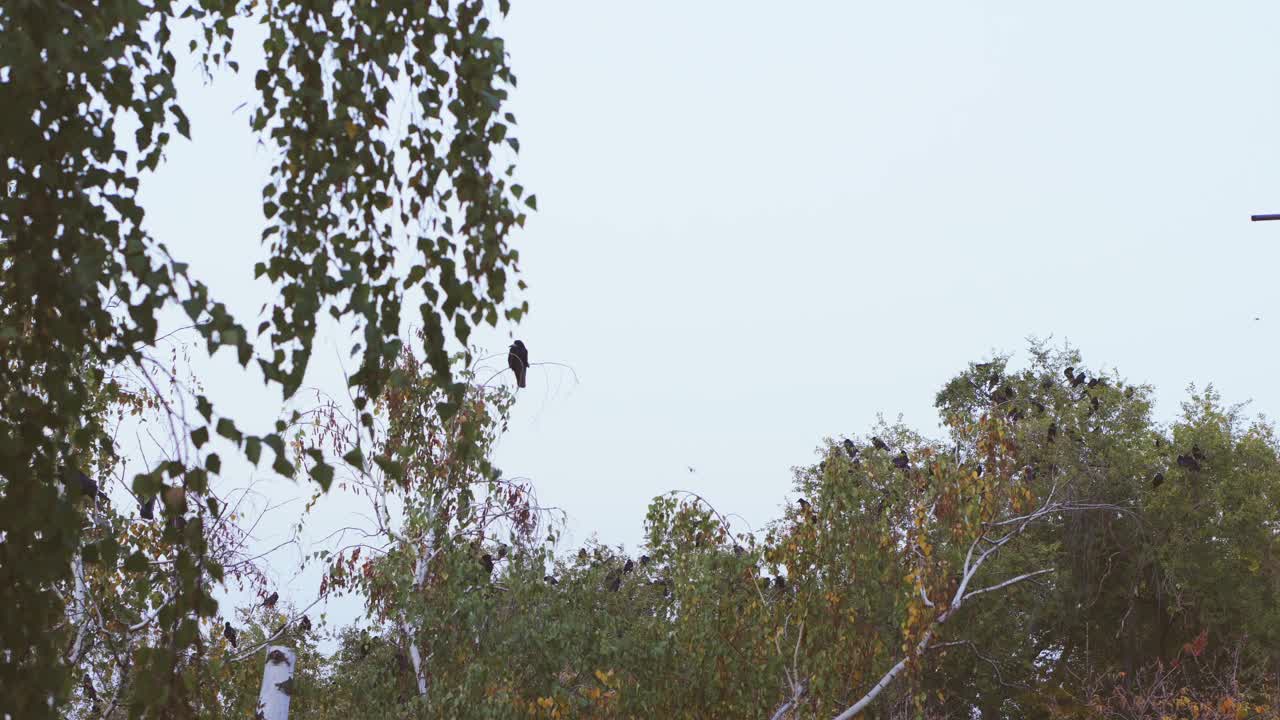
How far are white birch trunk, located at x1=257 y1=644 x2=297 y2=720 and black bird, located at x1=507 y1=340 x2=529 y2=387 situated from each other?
9.29ft

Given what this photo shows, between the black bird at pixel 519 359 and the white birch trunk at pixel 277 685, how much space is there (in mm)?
2830

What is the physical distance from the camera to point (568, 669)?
30.4 feet

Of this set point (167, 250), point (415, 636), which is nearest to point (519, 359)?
point (415, 636)

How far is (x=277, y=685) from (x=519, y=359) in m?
3.16

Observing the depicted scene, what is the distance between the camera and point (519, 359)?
9.25 m

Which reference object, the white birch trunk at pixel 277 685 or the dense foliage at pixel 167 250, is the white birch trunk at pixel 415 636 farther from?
the dense foliage at pixel 167 250

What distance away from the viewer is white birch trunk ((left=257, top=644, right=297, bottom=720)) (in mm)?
9094

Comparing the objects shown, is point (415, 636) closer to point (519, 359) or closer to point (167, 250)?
point (519, 359)

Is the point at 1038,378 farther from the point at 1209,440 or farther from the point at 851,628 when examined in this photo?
the point at 851,628

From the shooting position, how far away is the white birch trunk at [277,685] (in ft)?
29.8

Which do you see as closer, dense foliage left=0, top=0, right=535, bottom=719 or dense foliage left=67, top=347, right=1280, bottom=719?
dense foliage left=0, top=0, right=535, bottom=719

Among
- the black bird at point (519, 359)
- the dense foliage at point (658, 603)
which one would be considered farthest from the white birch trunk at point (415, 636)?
the black bird at point (519, 359)

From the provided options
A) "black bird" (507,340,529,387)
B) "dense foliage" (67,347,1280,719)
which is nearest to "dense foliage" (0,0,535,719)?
"dense foliage" (67,347,1280,719)

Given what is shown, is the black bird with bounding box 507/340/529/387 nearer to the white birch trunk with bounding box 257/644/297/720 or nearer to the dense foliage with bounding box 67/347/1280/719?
the dense foliage with bounding box 67/347/1280/719
